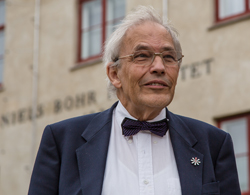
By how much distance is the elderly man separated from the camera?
4055 millimetres

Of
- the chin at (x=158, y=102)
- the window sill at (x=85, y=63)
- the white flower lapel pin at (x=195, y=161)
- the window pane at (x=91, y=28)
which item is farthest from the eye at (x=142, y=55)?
the window pane at (x=91, y=28)

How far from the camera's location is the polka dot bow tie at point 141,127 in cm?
425

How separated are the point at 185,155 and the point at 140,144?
0.27 m

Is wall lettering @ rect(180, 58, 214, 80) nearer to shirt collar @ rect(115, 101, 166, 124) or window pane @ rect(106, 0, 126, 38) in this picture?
window pane @ rect(106, 0, 126, 38)

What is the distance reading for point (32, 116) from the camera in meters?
15.3

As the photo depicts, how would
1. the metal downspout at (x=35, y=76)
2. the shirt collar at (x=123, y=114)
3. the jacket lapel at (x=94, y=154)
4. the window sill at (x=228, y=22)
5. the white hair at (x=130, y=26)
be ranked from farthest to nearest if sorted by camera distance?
the metal downspout at (x=35, y=76) < the window sill at (x=228, y=22) < the white hair at (x=130, y=26) < the shirt collar at (x=123, y=114) < the jacket lapel at (x=94, y=154)

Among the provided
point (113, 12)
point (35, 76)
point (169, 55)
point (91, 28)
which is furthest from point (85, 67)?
point (169, 55)

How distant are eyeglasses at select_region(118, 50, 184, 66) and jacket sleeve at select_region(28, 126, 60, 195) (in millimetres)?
671

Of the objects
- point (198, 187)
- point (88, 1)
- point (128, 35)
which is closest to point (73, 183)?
point (198, 187)

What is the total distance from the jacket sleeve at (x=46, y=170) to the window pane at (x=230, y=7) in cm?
875

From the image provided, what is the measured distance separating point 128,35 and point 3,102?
11.7 metres

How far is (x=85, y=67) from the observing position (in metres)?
14.5

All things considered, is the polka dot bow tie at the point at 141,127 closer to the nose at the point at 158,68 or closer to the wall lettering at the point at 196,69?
the nose at the point at 158,68

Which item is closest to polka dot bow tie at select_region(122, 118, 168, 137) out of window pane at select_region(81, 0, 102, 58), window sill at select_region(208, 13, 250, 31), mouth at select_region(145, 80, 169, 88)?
mouth at select_region(145, 80, 169, 88)
